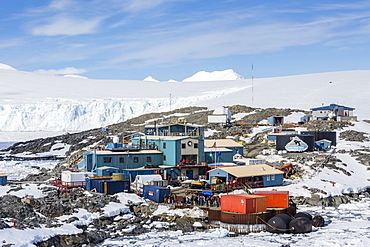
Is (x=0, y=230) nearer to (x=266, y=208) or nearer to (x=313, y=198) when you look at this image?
(x=266, y=208)

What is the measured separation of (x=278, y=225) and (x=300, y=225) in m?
1.03

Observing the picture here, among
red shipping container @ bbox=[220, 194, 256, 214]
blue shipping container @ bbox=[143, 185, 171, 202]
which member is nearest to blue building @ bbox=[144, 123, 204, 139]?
blue shipping container @ bbox=[143, 185, 171, 202]

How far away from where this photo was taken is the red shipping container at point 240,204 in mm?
23047

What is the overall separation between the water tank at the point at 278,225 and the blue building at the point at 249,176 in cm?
796

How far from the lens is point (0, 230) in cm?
1919

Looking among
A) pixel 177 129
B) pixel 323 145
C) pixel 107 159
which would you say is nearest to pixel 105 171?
pixel 107 159

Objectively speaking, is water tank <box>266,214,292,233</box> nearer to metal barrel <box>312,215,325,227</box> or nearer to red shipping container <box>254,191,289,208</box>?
metal barrel <box>312,215,325,227</box>

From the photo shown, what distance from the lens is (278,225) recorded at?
22.7 meters

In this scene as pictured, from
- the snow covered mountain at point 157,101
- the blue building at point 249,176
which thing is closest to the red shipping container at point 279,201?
the blue building at point 249,176

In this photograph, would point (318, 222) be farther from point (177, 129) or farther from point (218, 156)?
point (177, 129)

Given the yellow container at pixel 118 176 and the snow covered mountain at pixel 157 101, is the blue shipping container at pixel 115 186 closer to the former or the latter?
the yellow container at pixel 118 176

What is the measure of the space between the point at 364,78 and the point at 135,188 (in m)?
89.9

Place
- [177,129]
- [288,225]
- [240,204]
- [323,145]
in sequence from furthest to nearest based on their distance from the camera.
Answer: [323,145]
[177,129]
[240,204]
[288,225]

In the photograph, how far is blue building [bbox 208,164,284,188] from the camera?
3130cm
